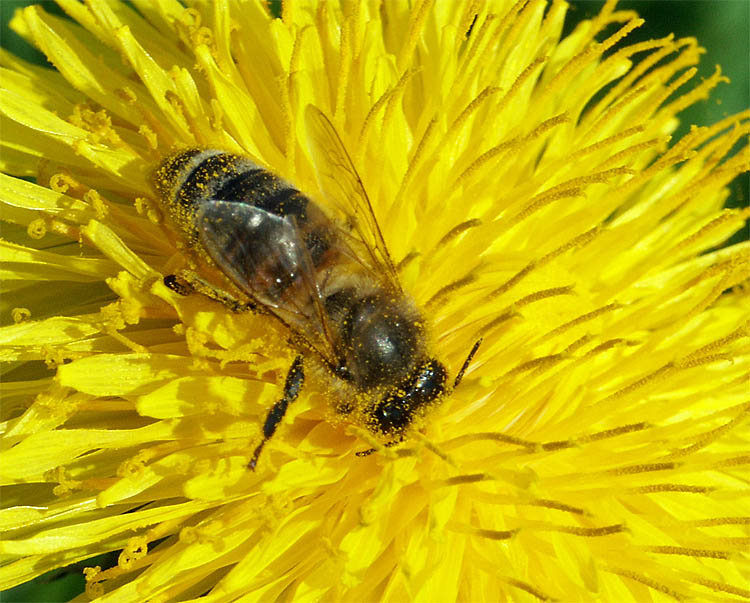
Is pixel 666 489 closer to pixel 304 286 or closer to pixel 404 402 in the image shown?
pixel 404 402

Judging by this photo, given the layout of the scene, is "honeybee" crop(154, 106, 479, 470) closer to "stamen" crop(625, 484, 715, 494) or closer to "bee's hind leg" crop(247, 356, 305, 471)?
"bee's hind leg" crop(247, 356, 305, 471)

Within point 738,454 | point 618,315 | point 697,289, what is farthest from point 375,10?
point 738,454

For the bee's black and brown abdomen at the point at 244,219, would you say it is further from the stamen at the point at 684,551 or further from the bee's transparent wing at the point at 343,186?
the stamen at the point at 684,551

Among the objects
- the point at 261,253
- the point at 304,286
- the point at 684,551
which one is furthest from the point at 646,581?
the point at 261,253

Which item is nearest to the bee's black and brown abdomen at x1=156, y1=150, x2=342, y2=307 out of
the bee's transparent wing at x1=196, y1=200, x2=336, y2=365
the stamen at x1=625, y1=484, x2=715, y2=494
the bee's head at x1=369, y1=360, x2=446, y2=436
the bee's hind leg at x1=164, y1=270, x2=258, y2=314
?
the bee's transparent wing at x1=196, y1=200, x2=336, y2=365

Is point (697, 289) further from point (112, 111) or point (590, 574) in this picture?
point (112, 111)

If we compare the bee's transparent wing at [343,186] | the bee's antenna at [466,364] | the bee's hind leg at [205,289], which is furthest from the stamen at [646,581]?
the bee's hind leg at [205,289]
